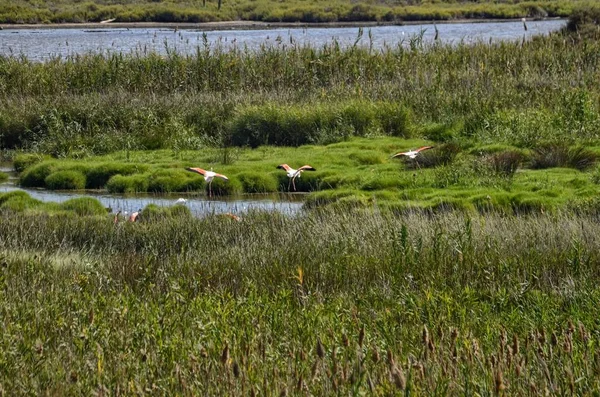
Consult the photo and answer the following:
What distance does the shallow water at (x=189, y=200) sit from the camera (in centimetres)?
1523

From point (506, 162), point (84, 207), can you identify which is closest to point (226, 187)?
point (84, 207)

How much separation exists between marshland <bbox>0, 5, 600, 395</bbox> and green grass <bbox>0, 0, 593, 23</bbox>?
4095cm

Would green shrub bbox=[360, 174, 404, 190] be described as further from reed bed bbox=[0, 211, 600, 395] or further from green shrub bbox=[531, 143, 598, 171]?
reed bed bbox=[0, 211, 600, 395]

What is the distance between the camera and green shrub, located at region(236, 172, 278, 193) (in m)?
16.9

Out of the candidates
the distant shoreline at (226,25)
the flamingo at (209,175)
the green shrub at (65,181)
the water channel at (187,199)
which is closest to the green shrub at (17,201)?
the water channel at (187,199)

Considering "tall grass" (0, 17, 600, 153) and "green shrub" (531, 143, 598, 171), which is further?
"tall grass" (0, 17, 600, 153)

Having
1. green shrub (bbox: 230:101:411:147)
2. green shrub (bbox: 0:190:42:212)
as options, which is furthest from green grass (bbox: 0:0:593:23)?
green shrub (bbox: 0:190:42:212)

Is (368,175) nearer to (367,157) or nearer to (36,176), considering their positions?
(367,157)

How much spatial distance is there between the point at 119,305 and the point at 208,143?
46.6 ft

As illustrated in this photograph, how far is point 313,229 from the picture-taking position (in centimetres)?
1084

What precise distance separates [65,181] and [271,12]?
5786 cm

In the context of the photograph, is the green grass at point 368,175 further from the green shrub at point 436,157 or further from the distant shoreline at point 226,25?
the distant shoreline at point 226,25

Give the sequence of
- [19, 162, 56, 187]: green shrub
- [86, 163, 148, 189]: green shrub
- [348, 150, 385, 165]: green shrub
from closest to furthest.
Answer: [348, 150, 385, 165]: green shrub
[86, 163, 148, 189]: green shrub
[19, 162, 56, 187]: green shrub

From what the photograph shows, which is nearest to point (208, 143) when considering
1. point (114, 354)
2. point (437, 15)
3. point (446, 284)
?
point (446, 284)
